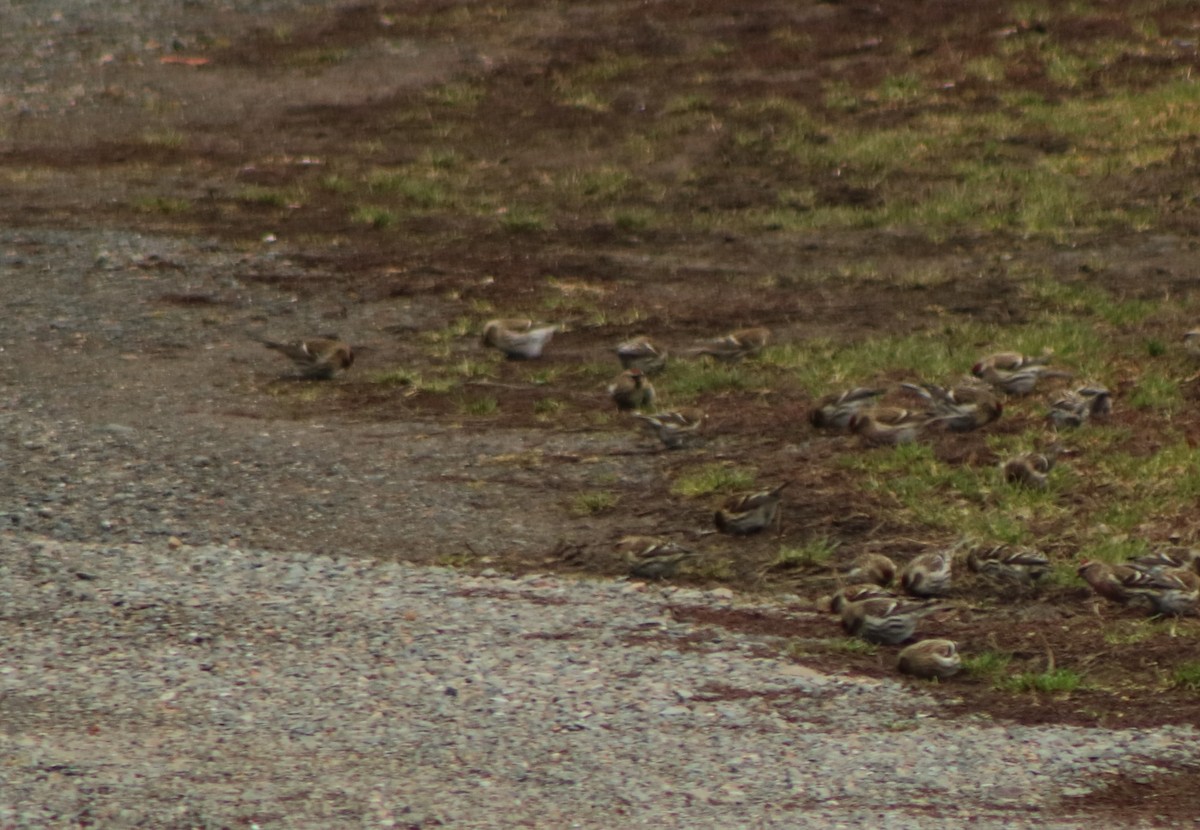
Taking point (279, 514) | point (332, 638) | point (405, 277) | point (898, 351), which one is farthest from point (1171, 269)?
point (332, 638)

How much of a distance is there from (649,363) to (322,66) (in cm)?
1376

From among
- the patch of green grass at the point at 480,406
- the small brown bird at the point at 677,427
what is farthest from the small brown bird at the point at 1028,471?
the patch of green grass at the point at 480,406

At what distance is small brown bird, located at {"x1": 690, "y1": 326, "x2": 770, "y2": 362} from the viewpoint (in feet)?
43.8

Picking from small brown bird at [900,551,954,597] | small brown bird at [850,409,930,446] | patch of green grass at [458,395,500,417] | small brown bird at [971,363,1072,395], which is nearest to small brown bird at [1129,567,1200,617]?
small brown bird at [900,551,954,597]

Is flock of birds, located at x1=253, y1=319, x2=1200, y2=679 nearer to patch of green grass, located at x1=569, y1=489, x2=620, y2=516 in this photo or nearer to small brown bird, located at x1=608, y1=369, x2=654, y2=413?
small brown bird, located at x1=608, y1=369, x2=654, y2=413

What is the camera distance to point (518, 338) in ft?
45.2

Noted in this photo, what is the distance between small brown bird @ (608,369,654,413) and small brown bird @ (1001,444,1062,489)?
261 cm

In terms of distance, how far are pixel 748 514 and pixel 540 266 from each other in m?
7.26

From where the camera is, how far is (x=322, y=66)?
2567 centimetres

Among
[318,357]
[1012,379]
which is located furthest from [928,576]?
[318,357]

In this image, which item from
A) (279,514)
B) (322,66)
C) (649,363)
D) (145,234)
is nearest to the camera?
(279,514)

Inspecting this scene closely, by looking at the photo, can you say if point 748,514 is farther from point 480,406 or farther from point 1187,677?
point 480,406

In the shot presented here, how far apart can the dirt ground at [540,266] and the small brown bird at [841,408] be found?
0.14 metres

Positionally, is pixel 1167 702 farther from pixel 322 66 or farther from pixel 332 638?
pixel 322 66
